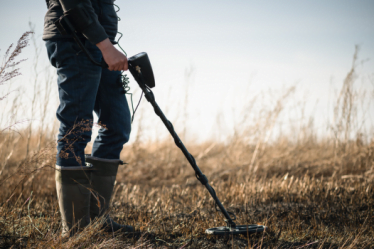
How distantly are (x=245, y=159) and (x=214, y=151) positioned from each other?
4.08 ft

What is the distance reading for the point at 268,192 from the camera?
3027mm

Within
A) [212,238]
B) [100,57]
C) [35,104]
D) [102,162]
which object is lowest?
[212,238]

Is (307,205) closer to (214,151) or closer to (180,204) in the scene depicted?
(180,204)

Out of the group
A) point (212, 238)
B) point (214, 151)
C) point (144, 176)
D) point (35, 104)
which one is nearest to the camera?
point (212, 238)

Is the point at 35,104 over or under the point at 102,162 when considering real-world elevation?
over

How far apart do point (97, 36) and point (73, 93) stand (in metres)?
0.32

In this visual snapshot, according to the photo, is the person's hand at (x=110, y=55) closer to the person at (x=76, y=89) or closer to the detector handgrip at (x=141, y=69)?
the person at (x=76, y=89)

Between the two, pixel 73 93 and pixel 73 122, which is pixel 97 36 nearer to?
pixel 73 93

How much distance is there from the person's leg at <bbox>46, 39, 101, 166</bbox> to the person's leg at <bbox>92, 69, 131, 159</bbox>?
0.53 ft

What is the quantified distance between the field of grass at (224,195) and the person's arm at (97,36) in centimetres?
54

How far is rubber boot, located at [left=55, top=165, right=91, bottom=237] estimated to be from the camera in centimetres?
160

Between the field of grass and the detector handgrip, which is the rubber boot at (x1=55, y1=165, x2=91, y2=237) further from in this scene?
the detector handgrip

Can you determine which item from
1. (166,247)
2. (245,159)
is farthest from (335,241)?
(245,159)

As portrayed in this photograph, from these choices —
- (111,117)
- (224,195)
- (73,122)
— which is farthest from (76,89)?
(224,195)
